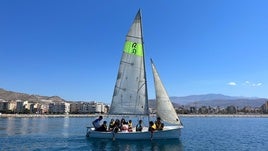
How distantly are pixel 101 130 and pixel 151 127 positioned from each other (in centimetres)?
688

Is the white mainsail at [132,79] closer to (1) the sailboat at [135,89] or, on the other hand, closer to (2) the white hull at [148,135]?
(1) the sailboat at [135,89]

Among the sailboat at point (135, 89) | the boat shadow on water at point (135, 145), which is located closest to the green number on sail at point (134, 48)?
the sailboat at point (135, 89)

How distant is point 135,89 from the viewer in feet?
137

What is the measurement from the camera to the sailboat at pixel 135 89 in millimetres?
40375

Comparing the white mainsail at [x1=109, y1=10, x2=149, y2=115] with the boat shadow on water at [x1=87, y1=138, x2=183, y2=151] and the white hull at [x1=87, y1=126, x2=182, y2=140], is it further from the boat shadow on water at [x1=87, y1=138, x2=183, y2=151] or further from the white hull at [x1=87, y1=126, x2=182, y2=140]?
the boat shadow on water at [x1=87, y1=138, x2=183, y2=151]

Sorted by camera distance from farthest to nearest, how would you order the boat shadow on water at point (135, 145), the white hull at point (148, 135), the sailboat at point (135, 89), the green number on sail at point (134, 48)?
the green number on sail at point (134, 48)
the sailboat at point (135, 89)
the white hull at point (148, 135)
the boat shadow on water at point (135, 145)

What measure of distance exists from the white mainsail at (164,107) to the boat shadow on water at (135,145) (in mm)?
2655

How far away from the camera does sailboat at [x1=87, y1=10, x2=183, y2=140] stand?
40375 millimetres

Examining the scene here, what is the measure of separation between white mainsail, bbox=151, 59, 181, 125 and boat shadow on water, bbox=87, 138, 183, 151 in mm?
2655

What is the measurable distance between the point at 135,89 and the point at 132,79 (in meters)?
1.30

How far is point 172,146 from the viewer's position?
35500 millimetres

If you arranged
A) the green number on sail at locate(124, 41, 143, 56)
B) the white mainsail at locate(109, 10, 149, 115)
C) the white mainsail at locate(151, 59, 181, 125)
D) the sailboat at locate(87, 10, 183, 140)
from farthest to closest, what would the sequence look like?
1. the green number on sail at locate(124, 41, 143, 56)
2. the white mainsail at locate(109, 10, 149, 115)
3. the sailboat at locate(87, 10, 183, 140)
4. the white mainsail at locate(151, 59, 181, 125)

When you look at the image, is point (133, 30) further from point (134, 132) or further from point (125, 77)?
point (134, 132)

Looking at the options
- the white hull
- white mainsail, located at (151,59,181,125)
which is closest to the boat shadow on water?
the white hull
